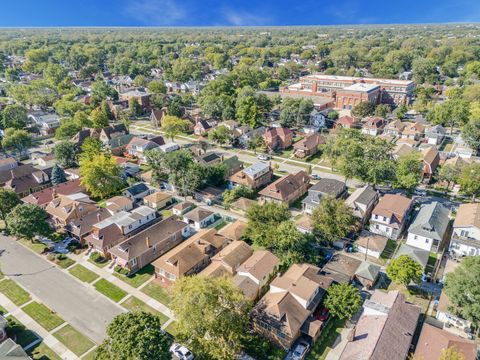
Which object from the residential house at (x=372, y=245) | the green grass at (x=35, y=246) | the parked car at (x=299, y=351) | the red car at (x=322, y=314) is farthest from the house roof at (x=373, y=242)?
the green grass at (x=35, y=246)

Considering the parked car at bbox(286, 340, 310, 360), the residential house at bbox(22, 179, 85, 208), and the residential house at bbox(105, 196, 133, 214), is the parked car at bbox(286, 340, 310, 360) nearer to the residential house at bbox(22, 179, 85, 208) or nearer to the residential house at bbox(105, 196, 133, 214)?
the residential house at bbox(105, 196, 133, 214)

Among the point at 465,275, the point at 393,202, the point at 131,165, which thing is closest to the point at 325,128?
the point at 393,202

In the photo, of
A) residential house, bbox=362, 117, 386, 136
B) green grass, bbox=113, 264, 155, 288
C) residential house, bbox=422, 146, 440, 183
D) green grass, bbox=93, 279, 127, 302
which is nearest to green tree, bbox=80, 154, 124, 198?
green grass, bbox=113, 264, 155, 288

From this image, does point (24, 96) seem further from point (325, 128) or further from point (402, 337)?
point (402, 337)

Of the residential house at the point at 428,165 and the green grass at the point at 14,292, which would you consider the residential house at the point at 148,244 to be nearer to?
the green grass at the point at 14,292

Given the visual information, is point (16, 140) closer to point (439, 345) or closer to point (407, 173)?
point (407, 173)

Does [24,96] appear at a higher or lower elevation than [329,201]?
higher

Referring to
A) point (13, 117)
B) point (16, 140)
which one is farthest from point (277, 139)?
point (13, 117)
